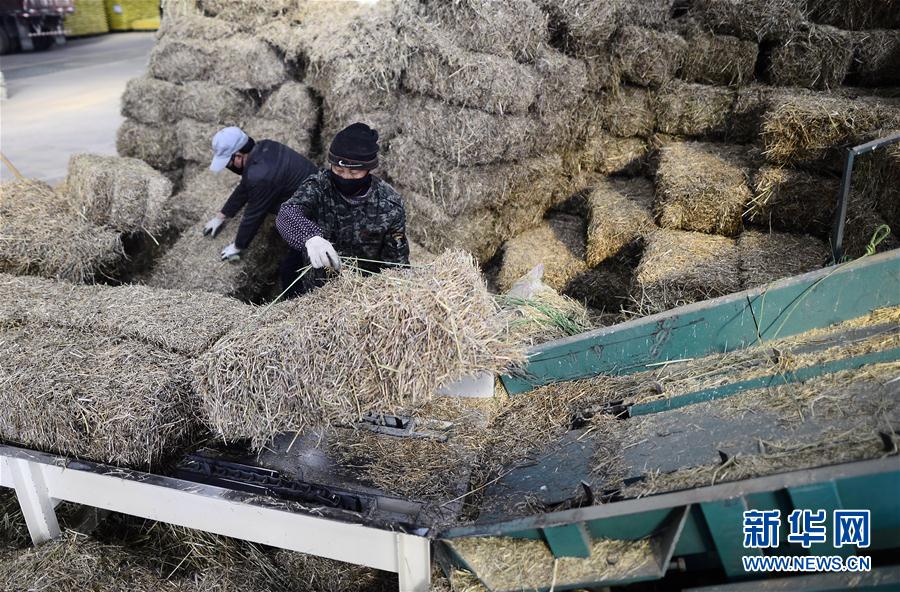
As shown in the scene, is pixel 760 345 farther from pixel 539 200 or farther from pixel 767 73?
pixel 767 73

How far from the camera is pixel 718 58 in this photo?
21.1 ft

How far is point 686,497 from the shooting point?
230 cm

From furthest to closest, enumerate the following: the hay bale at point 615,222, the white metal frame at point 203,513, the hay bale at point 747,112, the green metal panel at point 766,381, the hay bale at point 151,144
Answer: the hay bale at point 151,144 → the hay bale at point 747,112 → the hay bale at point 615,222 → the white metal frame at point 203,513 → the green metal panel at point 766,381

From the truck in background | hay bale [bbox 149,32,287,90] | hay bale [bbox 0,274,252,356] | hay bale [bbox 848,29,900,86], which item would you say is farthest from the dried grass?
the truck in background

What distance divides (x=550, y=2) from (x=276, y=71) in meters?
2.99

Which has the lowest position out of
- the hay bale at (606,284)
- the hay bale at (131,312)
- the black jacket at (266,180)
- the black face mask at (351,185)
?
the hay bale at (606,284)

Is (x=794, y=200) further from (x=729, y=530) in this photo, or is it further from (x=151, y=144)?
(x=151, y=144)

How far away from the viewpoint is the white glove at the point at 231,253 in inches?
235

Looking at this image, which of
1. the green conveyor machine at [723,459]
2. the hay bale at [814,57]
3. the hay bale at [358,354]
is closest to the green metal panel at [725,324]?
the green conveyor machine at [723,459]

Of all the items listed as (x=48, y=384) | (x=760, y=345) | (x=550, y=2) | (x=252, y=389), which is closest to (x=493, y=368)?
(x=252, y=389)

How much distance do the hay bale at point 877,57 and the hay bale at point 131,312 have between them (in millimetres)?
5616

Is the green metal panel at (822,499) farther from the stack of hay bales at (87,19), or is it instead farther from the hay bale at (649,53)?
the stack of hay bales at (87,19)

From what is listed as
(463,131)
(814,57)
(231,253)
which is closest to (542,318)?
(463,131)

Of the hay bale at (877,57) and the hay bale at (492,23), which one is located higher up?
the hay bale at (492,23)
